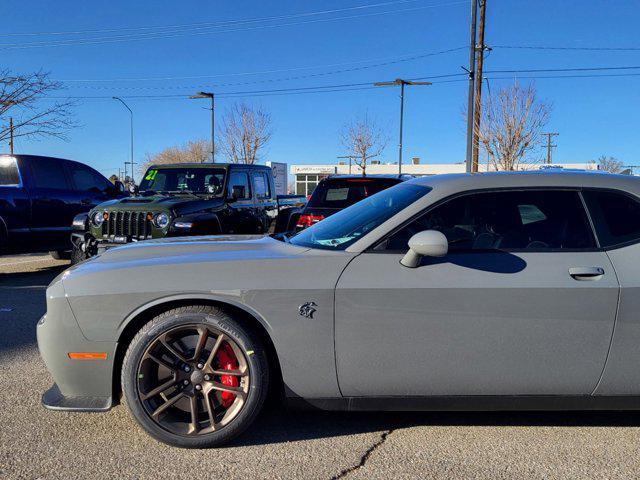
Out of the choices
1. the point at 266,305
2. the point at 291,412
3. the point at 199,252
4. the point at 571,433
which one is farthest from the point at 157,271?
the point at 571,433

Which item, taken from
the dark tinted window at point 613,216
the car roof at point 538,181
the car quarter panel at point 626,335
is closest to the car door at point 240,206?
the car roof at point 538,181

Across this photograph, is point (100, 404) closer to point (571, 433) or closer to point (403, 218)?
point (403, 218)

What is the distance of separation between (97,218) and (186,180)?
1648mm

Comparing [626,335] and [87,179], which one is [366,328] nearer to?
[626,335]

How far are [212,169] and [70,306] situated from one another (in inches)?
245

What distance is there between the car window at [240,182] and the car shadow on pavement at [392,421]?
5.87m

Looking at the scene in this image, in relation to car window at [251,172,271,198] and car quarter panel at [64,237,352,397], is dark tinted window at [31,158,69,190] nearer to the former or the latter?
car window at [251,172,271,198]

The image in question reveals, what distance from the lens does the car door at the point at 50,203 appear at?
8.92 m

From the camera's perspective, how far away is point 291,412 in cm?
358

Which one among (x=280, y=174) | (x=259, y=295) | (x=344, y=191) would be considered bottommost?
(x=259, y=295)

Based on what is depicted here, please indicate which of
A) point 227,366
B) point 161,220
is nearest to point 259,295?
point 227,366

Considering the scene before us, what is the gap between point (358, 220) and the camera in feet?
11.7

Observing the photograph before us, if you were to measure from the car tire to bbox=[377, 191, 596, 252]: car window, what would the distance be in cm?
94

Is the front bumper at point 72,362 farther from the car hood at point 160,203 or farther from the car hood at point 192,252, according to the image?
the car hood at point 160,203
